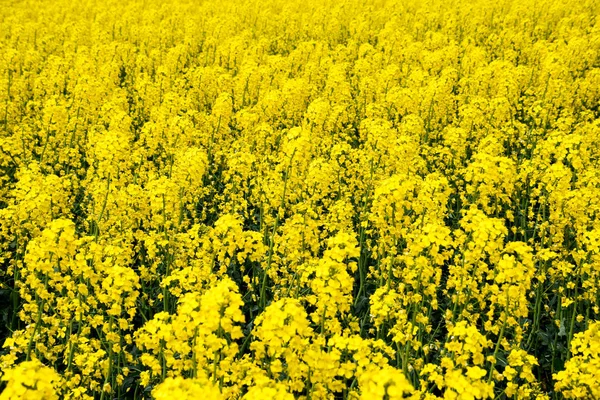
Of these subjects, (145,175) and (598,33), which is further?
(598,33)

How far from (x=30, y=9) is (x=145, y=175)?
15.3m

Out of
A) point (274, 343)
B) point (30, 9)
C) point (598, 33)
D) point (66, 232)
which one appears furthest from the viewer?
point (30, 9)

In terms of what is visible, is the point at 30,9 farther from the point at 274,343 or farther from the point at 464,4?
the point at 274,343

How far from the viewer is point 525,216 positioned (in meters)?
6.54

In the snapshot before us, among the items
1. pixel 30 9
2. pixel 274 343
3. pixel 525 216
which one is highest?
pixel 274 343

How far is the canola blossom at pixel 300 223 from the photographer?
3.65 m

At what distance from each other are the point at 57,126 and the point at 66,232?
4.30 meters

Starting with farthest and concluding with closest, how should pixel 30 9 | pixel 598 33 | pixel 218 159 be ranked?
pixel 30 9, pixel 598 33, pixel 218 159

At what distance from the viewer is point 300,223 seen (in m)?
5.39

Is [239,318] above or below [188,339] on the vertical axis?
above

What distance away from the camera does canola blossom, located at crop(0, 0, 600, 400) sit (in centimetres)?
365

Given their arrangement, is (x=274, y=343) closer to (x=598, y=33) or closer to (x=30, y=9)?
(x=598, y=33)

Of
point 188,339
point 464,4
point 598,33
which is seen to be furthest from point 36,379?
point 464,4

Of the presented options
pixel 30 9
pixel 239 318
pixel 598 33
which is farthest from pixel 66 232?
pixel 30 9
